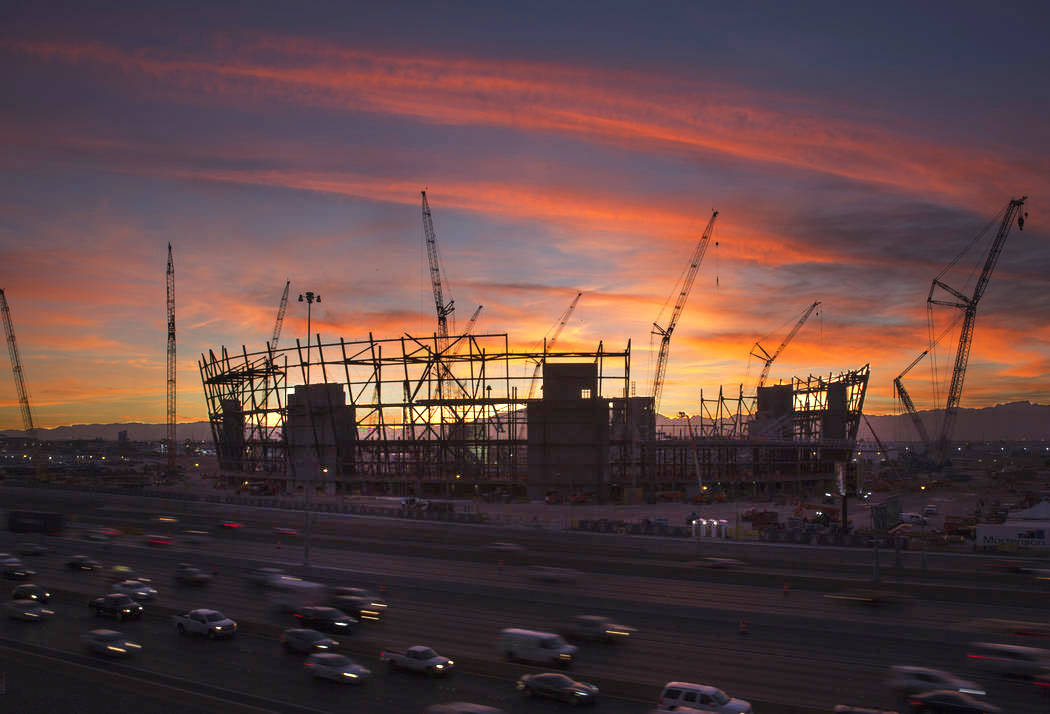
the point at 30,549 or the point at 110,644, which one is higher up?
the point at 110,644

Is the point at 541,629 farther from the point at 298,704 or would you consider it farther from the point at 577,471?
the point at 577,471

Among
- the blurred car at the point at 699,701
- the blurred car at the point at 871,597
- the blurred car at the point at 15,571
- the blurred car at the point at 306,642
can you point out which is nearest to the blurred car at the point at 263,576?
the blurred car at the point at 15,571

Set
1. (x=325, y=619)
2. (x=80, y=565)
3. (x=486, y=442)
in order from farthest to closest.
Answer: (x=486, y=442), (x=80, y=565), (x=325, y=619)

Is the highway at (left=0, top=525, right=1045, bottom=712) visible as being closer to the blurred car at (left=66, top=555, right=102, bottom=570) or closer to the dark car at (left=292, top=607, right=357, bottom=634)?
the blurred car at (left=66, top=555, right=102, bottom=570)

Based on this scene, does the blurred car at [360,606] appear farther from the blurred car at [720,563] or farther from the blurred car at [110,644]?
the blurred car at [720,563]

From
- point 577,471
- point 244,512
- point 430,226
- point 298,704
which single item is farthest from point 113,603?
point 430,226

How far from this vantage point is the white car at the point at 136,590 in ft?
81.1

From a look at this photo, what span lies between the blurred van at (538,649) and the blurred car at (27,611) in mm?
14198

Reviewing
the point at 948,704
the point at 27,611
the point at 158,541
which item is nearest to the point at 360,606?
the point at 27,611

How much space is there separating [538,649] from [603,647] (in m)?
2.68

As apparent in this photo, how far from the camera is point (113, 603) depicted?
22.7 metres

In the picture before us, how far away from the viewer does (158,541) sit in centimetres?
3919

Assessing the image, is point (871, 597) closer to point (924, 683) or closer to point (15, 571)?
point (924, 683)

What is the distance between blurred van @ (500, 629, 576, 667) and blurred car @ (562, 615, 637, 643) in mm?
1678
